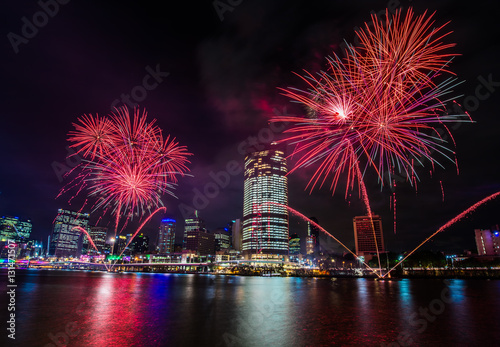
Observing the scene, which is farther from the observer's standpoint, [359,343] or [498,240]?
[498,240]

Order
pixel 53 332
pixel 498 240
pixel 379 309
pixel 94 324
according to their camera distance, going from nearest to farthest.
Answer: pixel 53 332
pixel 94 324
pixel 379 309
pixel 498 240

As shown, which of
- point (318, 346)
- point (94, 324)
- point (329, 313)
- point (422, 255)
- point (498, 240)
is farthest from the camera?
point (498, 240)

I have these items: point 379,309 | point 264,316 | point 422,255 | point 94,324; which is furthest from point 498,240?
point 94,324

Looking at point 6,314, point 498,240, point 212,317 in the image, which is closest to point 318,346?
point 212,317

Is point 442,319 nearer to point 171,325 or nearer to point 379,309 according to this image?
point 379,309

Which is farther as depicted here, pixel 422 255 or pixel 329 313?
pixel 422 255

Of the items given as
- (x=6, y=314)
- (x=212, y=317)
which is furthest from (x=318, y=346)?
(x=6, y=314)

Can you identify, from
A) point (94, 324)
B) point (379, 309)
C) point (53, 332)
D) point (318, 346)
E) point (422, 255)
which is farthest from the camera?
point (422, 255)

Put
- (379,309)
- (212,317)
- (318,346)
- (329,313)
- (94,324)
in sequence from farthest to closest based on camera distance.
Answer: (379,309), (329,313), (212,317), (94,324), (318,346)

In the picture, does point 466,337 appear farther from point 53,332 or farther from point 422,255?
point 422,255
